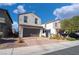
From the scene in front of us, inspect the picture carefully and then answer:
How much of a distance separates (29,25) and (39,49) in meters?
1.11

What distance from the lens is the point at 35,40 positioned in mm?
10789

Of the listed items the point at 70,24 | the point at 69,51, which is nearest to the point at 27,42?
the point at 69,51

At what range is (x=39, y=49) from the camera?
33.9 ft

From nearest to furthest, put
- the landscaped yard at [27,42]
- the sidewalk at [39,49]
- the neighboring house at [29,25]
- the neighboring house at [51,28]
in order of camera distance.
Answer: the sidewalk at [39,49]
the landscaped yard at [27,42]
the neighboring house at [29,25]
the neighboring house at [51,28]

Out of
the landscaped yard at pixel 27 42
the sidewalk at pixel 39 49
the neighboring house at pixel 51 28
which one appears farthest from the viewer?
the neighboring house at pixel 51 28

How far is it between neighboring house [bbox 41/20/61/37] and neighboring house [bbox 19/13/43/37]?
0.22 meters

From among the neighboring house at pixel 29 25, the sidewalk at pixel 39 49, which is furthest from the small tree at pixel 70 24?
the neighboring house at pixel 29 25

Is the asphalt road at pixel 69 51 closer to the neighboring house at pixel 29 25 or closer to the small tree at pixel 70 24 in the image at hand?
the small tree at pixel 70 24

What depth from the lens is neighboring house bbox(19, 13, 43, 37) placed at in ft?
34.7

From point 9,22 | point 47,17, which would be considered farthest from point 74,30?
point 9,22

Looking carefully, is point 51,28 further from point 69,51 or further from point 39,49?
point 69,51

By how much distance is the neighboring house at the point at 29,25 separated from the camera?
10.6 metres

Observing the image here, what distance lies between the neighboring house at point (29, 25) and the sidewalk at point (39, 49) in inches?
24.3
